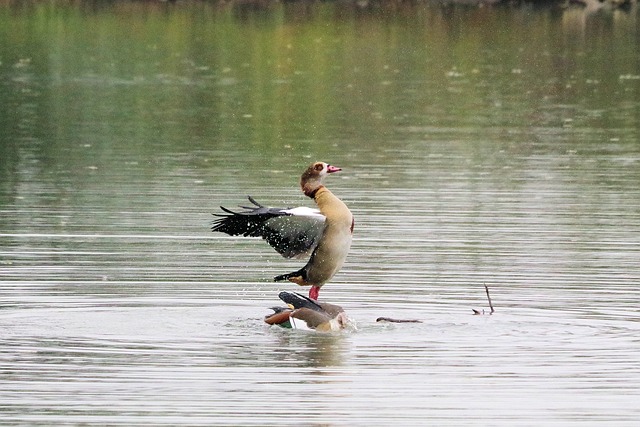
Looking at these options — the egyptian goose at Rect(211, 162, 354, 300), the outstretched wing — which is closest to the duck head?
the egyptian goose at Rect(211, 162, 354, 300)

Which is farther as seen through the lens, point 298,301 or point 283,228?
point 283,228

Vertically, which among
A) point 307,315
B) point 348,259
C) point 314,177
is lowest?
point 348,259

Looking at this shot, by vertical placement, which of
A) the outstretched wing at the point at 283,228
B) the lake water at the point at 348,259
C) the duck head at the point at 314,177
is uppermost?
the duck head at the point at 314,177

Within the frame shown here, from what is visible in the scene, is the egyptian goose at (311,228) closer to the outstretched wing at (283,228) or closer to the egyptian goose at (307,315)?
the outstretched wing at (283,228)

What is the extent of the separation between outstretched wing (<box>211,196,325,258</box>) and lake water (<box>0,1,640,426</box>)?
1.77 feet

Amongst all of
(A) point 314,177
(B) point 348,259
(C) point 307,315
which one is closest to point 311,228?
(A) point 314,177

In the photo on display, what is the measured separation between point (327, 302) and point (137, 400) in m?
3.05

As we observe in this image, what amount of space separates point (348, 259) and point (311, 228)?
2825mm

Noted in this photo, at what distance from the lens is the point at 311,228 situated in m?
13.1

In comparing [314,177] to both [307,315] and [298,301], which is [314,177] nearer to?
[298,301]

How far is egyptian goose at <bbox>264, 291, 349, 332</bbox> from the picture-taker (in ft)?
41.0

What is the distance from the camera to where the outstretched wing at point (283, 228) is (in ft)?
42.5

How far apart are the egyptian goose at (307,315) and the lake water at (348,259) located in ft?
0.25

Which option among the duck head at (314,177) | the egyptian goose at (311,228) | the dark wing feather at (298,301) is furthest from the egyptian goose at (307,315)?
the duck head at (314,177)
